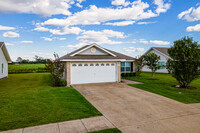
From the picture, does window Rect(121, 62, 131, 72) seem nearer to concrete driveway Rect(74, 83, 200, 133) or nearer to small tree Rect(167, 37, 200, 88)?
small tree Rect(167, 37, 200, 88)

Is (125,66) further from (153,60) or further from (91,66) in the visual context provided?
(91,66)

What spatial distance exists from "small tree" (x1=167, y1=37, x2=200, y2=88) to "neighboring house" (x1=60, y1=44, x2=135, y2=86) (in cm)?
576

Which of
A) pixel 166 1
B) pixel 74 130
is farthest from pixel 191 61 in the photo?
pixel 74 130

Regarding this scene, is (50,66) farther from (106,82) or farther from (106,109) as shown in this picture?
(106,109)

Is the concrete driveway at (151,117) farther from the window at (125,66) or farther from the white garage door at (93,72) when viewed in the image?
the window at (125,66)

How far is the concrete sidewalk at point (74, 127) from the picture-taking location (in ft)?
15.2

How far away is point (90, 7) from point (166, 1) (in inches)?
369

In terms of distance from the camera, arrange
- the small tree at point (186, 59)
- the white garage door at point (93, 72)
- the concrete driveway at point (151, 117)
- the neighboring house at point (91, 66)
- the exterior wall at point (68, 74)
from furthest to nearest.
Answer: the white garage door at point (93, 72), the neighboring house at point (91, 66), the exterior wall at point (68, 74), the small tree at point (186, 59), the concrete driveway at point (151, 117)

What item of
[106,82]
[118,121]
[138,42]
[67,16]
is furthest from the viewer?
[138,42]

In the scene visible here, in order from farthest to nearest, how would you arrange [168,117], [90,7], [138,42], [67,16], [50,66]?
[138,42], [67,16], [90,7], [50,66], [168,117]

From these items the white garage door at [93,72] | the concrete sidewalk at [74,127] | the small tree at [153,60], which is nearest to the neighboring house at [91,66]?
the white garage door at [93,72]

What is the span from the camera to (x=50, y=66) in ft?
44.7

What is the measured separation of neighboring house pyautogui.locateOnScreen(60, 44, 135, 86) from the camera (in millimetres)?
13859

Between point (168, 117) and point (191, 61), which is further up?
point (191, 61)
